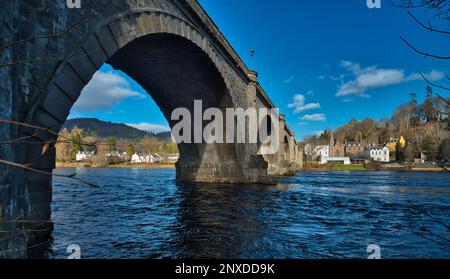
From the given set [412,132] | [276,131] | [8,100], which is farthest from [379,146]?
[8,100]

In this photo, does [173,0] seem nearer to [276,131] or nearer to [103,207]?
[103,207]

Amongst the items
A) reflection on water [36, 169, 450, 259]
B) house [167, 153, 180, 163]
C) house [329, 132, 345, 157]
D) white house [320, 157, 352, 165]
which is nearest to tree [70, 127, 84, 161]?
reflection on water [36, 169, 450, 259]

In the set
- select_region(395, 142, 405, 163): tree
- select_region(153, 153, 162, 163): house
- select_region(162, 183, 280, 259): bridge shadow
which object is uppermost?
select_region(395, 142, 405, 163): tree

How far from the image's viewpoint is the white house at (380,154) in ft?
363

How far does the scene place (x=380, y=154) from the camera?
111875 millimetres

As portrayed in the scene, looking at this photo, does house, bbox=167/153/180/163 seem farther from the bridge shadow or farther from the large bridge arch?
the bridge shadow

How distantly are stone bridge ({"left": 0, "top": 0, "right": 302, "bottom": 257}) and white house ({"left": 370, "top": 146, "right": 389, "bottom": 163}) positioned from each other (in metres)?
96.4

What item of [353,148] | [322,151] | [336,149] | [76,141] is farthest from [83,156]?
[76,141]

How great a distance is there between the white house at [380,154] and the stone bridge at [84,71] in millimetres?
96412

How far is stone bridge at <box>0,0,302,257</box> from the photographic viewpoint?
18.6ft

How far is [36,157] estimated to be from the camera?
7.34 m

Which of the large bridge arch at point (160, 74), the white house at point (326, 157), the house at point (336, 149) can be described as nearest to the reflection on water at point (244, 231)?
the large bridge arch at point (160, 74)

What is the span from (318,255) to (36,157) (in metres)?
6.85

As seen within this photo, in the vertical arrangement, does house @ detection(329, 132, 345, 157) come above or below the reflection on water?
above
